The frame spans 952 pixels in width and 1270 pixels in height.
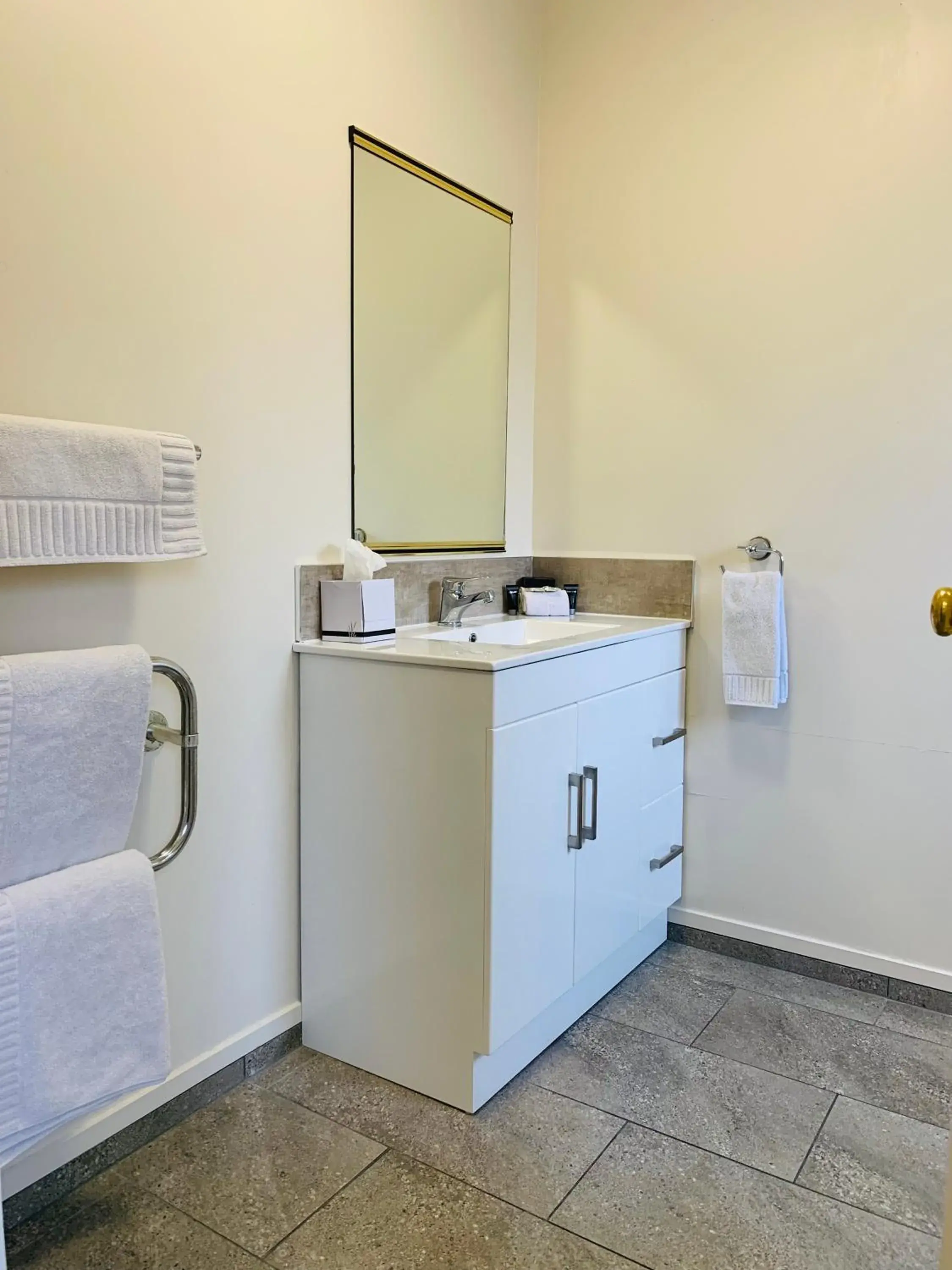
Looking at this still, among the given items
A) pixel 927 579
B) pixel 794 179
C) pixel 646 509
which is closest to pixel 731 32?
pixel 794 179

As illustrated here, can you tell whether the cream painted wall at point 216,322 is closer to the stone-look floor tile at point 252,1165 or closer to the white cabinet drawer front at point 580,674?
the stone-look floor tile at point 252,1165

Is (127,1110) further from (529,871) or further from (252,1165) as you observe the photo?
(529,871)

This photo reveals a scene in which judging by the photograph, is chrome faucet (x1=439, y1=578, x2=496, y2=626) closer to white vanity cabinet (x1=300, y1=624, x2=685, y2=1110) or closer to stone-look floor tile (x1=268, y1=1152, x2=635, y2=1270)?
white vanity cabinet (x1=300, y1=624, x2=685, y2=1110)

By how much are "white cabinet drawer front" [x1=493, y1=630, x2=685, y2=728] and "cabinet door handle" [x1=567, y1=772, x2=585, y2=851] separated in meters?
0.17

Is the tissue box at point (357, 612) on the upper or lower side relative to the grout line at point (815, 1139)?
upper

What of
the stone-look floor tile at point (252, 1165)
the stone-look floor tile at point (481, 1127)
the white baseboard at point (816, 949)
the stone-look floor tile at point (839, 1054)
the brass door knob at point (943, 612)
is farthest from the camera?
the white baseboard at point (816, 949)

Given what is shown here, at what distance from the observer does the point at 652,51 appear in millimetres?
2494

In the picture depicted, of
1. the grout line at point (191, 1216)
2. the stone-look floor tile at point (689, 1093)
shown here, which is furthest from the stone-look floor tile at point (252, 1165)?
the stone-look floor tile at point (689, 1093)

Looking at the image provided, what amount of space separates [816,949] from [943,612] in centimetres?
158

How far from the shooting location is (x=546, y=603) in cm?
→ 263

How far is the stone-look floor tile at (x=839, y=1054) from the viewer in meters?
1.92

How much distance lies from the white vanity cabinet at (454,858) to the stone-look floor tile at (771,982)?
1.41 ft

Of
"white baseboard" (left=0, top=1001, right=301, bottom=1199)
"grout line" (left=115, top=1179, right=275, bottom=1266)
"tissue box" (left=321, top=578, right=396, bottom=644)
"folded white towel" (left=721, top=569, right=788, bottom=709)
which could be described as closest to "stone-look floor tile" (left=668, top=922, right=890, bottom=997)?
"folded white towel" (left=721, top=569, right=788, bottom=709)

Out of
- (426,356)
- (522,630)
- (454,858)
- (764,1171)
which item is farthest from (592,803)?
(426,356)
